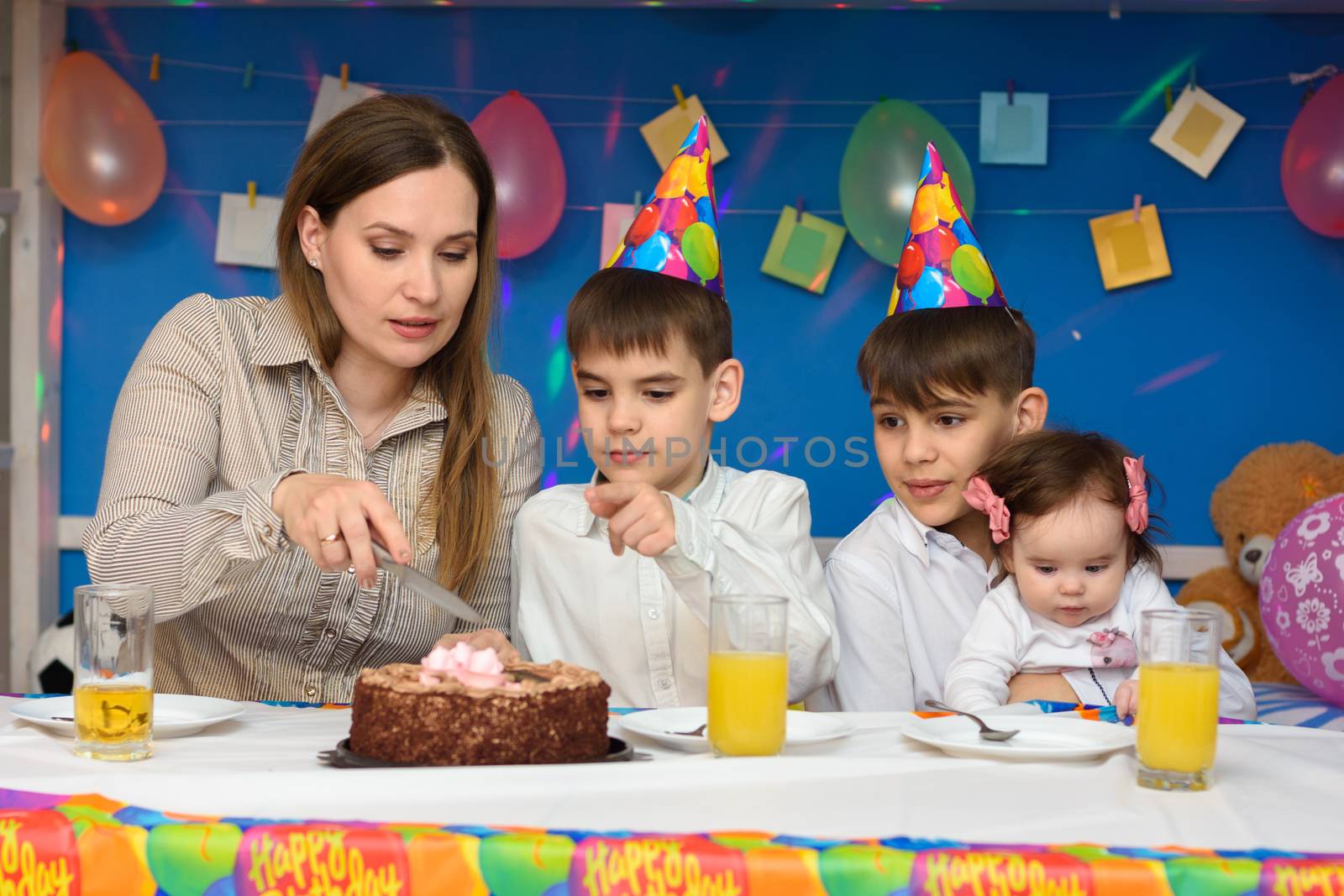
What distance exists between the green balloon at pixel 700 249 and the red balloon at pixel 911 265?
324mm

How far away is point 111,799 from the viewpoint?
2.93 feet

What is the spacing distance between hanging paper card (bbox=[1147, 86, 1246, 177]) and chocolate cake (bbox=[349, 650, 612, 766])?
2.51 meters

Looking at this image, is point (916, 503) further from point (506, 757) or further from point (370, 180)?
point (506, 757)

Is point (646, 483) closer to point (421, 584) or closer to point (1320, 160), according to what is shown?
point (421, 584)

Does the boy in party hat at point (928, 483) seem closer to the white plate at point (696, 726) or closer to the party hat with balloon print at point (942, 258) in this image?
the party hat with balloon print at point (942, 258)

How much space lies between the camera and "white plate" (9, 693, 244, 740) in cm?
112

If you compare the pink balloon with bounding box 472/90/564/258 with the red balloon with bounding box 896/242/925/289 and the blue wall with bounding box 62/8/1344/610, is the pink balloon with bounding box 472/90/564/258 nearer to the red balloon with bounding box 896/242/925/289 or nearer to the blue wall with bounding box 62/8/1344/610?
the blue wall with bounding box 62/8/1344/610

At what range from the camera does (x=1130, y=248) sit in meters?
3.07

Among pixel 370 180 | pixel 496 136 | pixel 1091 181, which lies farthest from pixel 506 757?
pixel 1091 181

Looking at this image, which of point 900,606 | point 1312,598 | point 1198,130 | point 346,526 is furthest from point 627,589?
point 1198,130

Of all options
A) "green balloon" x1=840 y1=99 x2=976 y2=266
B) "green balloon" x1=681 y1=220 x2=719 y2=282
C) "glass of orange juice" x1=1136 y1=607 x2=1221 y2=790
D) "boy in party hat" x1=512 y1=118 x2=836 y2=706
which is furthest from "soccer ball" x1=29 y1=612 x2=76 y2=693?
"glass of orange juice" x1=1136 y1=607 x2=1221 y2=790

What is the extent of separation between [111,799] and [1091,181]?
2.72 metres

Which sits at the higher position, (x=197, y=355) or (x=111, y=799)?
(x=197, y=355)

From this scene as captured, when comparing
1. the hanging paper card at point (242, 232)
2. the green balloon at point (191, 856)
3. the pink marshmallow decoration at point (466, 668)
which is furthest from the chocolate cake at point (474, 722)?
the hanging paper card at point (242, 232)
